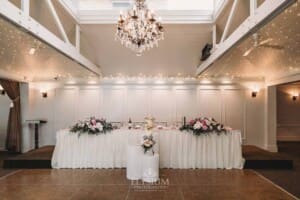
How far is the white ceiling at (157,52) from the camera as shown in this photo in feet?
21.6

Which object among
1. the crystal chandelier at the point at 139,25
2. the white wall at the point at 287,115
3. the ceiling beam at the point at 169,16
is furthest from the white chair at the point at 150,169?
the white wall at the point at 287,115

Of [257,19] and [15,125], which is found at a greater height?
[257,19]

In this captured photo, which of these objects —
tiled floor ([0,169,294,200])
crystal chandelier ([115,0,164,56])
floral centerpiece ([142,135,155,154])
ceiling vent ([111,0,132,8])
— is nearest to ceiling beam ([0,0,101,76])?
crystal chandelier ([115,0,164,56])

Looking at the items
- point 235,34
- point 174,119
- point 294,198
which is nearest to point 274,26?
point 235,34

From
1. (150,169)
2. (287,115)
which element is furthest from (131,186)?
(287,115)

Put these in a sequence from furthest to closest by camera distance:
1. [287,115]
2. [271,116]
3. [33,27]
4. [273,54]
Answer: [287,115]
[271,116]
[273,54]
[33,27]

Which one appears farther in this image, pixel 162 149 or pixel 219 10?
pixel 162 149

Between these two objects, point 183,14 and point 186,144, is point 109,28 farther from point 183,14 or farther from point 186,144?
point 186,144

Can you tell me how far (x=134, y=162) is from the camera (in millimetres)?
5023

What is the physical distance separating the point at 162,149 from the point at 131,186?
1.54m

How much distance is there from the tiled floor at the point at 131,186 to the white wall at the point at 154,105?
320 cm

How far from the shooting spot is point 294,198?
4.01 meters

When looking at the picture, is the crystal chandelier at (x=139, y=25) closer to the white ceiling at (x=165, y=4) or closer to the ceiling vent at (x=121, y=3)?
the white ceiling at (x=165, y=4)

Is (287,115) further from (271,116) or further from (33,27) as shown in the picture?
(33,27)
